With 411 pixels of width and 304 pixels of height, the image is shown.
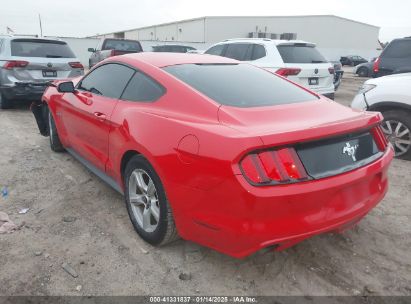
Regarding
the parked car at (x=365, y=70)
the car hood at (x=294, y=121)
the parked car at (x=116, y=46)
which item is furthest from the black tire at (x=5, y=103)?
the parked car at (x=365, y=70)

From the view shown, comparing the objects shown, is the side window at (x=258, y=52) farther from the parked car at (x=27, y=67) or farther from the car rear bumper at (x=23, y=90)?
the car rear bumper at (x=23, y=90)

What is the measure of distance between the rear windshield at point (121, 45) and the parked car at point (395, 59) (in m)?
10.3

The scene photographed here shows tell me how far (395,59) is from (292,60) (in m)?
2.38

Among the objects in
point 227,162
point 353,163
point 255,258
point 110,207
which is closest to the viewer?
point 227,162

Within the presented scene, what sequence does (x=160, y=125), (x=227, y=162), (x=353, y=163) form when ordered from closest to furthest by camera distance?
(x=227, y=162) < (x=353, y=163) < (x=160, y=125)

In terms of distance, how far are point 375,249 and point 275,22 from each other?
4785 cm

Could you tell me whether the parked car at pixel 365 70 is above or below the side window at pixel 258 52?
below

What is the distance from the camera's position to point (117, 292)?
2445mm

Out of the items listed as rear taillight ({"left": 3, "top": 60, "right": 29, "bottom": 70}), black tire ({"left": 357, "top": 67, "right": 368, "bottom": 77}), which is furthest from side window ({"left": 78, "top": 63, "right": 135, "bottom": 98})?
black tire ({"left": 357, "top": 67, "right": 368, "bottom": 77})

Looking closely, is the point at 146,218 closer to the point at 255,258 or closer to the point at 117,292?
the point at 117,292

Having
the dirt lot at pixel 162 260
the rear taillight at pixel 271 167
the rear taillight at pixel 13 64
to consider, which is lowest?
the dirt lot at pixel 162 260

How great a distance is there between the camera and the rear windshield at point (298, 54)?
793 cm

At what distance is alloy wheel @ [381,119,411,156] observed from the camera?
5098 mm

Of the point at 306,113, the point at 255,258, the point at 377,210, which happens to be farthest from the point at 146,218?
the point at 377,210
